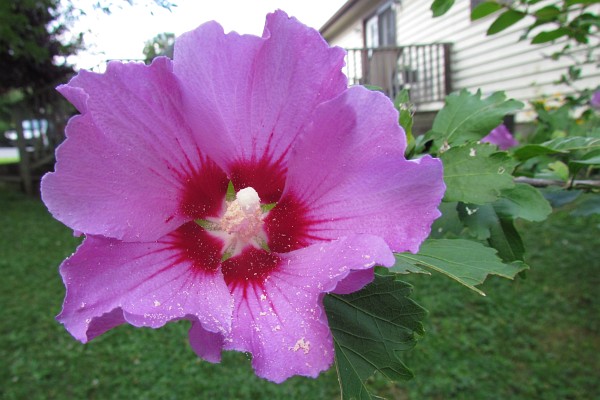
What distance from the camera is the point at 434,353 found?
430 cm

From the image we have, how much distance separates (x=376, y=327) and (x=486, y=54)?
938cm

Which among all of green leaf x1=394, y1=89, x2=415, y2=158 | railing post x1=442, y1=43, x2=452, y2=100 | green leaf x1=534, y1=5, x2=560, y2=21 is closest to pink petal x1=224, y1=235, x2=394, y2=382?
green leaf x1=394, y1=89, x2=415, y2=158

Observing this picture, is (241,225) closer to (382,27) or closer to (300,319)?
(300,319)

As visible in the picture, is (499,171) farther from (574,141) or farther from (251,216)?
(251,216)

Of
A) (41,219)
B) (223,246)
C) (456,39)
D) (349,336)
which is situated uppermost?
(456,39)

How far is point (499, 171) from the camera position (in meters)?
0.98

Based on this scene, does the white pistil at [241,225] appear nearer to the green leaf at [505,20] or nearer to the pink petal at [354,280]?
the pink petal at [354,280]

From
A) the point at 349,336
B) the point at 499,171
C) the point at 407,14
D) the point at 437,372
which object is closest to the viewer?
the point at 349,336

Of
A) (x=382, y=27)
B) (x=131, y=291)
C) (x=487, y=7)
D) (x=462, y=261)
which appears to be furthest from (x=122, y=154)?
(x=382, y=27)

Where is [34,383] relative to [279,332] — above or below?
below

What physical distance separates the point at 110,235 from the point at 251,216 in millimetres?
209

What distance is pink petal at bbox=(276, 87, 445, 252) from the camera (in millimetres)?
580

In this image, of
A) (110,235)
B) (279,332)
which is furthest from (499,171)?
(110,235)

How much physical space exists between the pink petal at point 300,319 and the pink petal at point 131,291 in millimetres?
31
